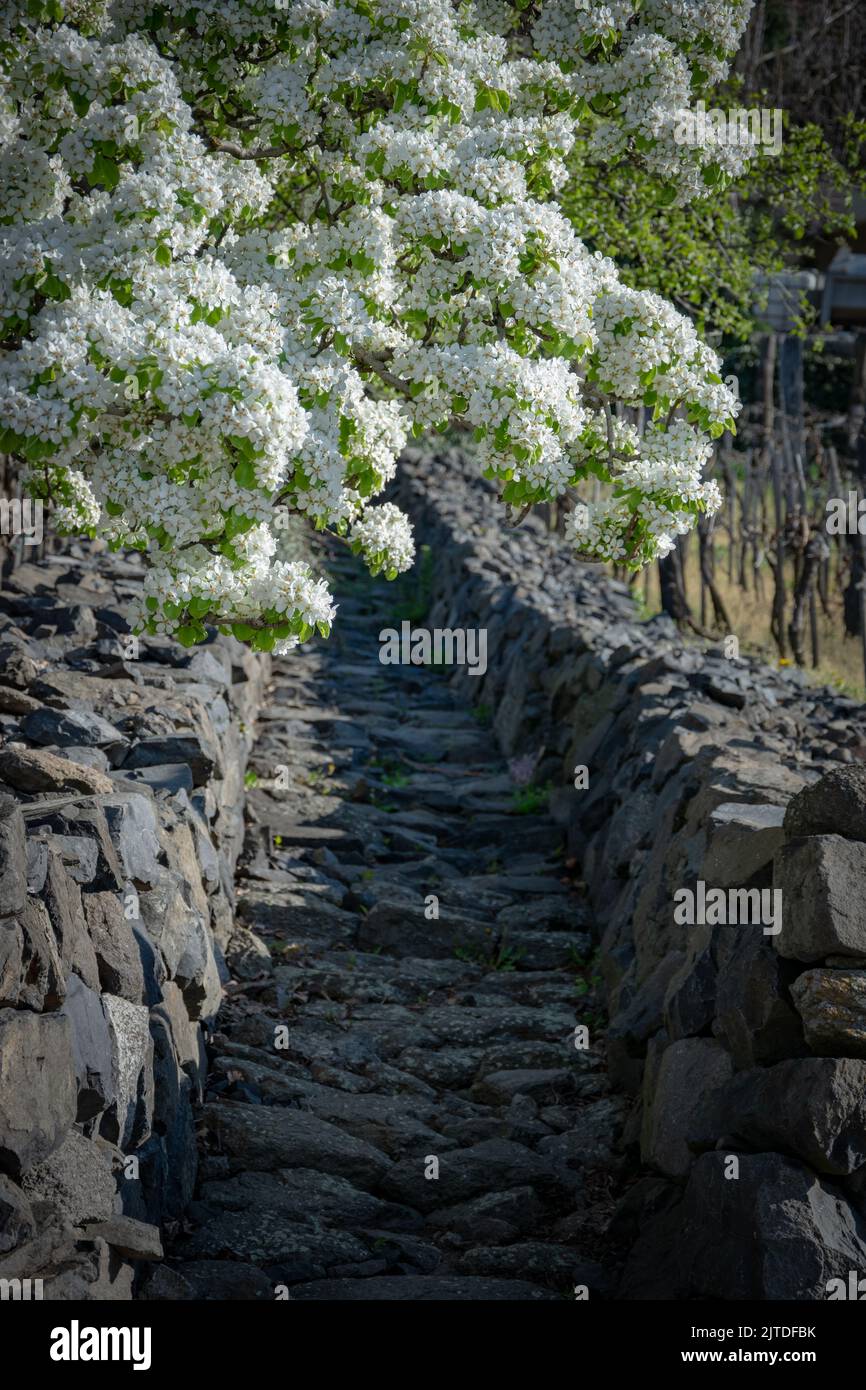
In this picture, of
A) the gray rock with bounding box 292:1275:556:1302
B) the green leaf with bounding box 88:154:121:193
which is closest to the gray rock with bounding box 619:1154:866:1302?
the gray rock with bounding box 292:1275:556:1302

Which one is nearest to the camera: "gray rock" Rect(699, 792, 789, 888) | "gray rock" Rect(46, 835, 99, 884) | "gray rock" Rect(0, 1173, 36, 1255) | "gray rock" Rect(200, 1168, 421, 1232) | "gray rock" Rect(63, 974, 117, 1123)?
"gray rock" Rect(0, 1173, 36, 1255)

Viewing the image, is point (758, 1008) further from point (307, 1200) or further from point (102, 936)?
point (102, 936)

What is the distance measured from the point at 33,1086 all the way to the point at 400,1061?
3277 mm

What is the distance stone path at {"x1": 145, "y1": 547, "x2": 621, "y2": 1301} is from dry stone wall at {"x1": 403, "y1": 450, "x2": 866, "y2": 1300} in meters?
0.32

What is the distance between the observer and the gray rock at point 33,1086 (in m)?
4.07

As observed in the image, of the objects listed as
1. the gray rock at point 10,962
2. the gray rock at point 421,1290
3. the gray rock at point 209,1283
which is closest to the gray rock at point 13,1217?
the gray rock at point 10,962

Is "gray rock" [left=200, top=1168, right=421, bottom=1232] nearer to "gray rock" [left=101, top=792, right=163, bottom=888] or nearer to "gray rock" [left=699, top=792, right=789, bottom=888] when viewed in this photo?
"gray rock" [left=101, top=792, right=163, bottom=888]

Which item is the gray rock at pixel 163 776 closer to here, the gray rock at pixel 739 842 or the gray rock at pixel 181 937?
the gray rock at pixel 181 937

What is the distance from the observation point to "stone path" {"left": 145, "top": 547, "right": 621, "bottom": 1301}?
548cm

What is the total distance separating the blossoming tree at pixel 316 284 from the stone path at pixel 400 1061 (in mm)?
2147

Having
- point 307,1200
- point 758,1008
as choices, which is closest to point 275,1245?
point 307,1200
